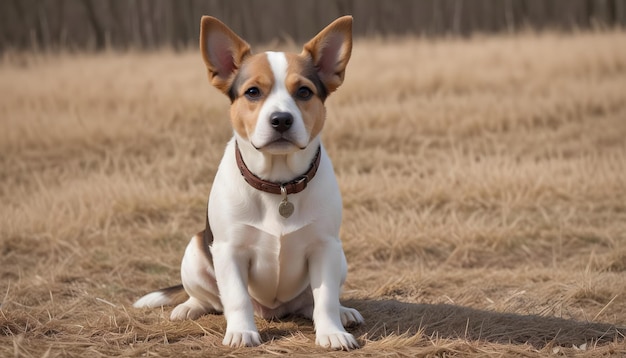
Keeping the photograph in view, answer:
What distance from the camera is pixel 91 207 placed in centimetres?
689

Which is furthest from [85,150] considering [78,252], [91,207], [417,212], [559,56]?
[559,56]

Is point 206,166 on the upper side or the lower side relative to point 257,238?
lower

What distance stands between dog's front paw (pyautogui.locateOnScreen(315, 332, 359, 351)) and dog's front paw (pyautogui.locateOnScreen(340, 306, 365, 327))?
0.41 meters

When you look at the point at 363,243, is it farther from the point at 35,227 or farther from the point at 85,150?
the point at 85,150

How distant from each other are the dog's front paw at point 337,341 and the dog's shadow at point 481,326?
0.26 metres

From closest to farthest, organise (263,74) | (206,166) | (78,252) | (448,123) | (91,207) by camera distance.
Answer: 1. (263,74)
2. (78,252)
3. (91,207)
4. (206,166)
5. (448,123)

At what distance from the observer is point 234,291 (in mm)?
3871

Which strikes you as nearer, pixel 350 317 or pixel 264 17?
pixel 350 317

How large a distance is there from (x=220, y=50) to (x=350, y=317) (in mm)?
1532

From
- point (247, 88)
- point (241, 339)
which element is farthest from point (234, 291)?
point (247, 88)

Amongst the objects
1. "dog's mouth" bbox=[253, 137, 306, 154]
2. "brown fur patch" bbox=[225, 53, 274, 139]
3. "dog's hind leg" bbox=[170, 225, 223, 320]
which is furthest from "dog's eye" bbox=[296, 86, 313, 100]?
"dog's hind leg" bbox=[170, 225, 223, 320]

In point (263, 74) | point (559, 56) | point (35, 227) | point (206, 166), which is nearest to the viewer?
point (263, 74)

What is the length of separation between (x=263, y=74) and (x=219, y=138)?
5.44 meters

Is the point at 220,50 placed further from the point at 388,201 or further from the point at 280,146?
the point at 388,201
